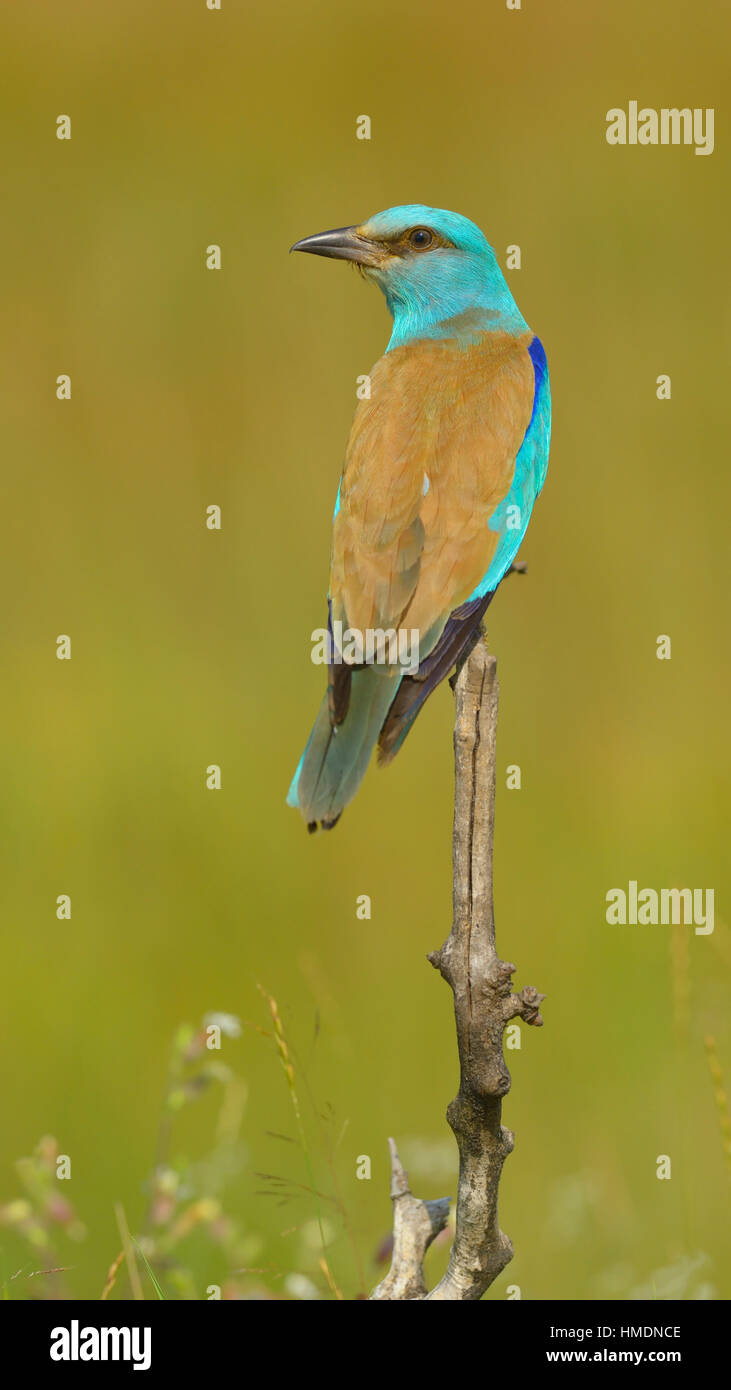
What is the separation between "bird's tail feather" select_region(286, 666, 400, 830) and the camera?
3.82 m

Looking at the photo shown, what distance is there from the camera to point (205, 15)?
11.4 m

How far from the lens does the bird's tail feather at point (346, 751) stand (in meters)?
3.82

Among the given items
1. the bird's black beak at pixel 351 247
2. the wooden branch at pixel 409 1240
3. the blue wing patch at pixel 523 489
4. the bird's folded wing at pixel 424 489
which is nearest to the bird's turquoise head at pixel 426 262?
the bird's black beak at pixel 351 247

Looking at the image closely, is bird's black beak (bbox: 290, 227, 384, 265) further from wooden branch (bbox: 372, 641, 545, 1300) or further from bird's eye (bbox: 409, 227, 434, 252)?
wooden branch (bbox: 372, 641, 545, 1300)

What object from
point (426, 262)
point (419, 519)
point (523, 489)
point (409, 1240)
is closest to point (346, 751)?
point (419, 519)

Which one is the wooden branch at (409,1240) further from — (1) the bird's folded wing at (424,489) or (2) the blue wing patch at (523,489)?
(2) the blue wing patch at (523,489)

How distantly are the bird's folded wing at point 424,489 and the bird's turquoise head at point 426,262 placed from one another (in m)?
0.53

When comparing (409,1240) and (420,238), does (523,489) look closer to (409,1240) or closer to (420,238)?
(420,238)

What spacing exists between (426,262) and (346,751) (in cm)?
196

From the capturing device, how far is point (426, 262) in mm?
5059

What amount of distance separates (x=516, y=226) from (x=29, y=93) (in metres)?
3.68

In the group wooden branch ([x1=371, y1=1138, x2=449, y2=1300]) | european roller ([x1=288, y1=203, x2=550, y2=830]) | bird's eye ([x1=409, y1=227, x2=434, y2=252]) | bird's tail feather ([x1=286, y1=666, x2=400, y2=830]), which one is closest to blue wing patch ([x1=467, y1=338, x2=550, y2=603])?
european roller ([x1=288, y1=203, x2=550, y2=830])

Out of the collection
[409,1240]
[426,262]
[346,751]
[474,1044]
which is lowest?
[409,1240]

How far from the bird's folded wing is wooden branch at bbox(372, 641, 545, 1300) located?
42 cm
